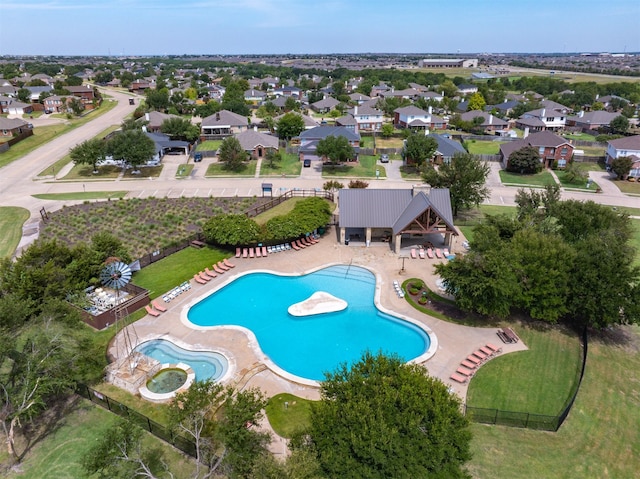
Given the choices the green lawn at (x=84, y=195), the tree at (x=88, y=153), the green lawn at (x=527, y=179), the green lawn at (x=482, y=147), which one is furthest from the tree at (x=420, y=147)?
the tree at (x=88, y=153)

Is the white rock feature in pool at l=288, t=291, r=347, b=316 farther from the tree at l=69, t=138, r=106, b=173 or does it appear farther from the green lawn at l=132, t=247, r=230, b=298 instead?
the tree at l=69, t=138, r=106, b=173

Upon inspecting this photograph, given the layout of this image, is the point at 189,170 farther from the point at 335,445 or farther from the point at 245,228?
the point at 335,445

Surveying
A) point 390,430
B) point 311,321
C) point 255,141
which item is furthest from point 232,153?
point 390,430

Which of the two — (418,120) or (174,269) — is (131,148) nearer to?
(174,269)

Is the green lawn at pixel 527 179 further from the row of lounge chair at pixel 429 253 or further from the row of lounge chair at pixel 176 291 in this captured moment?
the row of lounge chair at pixel 176 291

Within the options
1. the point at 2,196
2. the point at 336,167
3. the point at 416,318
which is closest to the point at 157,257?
the point at 416,318

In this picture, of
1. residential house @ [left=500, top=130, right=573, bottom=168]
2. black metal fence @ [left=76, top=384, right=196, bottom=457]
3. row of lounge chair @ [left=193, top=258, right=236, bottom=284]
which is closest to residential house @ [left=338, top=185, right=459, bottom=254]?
row of lounge chair @ [left=193, top=258, right=236, bottom=284]
